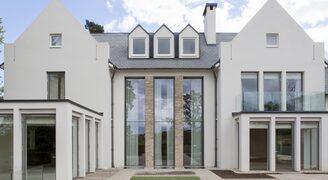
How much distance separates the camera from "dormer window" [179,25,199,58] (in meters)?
28.7

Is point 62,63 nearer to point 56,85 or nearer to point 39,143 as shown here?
point 56,85

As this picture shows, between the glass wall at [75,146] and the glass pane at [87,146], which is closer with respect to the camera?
the glass wall at [75,146]

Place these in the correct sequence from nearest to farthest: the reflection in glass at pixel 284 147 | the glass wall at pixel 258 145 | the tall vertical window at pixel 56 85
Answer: the glass wall at pixel 258 145
the reflection in glass at pixel 284 147
the tall vertical window at pixel 56 85

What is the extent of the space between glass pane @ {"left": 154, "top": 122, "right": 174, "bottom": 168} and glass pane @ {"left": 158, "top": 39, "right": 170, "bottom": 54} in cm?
475

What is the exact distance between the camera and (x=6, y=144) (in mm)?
18469

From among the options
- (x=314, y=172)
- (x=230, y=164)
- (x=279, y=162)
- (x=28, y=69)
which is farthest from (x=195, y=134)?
(x=28, y=69)

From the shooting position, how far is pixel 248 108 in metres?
25.6

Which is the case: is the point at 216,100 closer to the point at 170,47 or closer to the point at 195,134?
the point at 195,134

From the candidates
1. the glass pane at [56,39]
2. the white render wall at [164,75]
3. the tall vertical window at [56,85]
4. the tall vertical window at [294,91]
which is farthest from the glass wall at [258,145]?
the glass pane at [56,39]

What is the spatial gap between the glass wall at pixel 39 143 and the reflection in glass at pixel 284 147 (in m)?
12.6

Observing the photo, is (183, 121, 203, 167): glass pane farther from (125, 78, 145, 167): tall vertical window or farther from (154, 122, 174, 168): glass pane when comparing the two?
(125, 78, 145, 167): tall vertical window

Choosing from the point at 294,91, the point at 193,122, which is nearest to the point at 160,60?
the point at 193,122

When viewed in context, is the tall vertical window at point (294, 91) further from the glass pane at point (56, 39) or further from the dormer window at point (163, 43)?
the glass pane at point (56, 39)

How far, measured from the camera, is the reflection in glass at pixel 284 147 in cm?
2466
